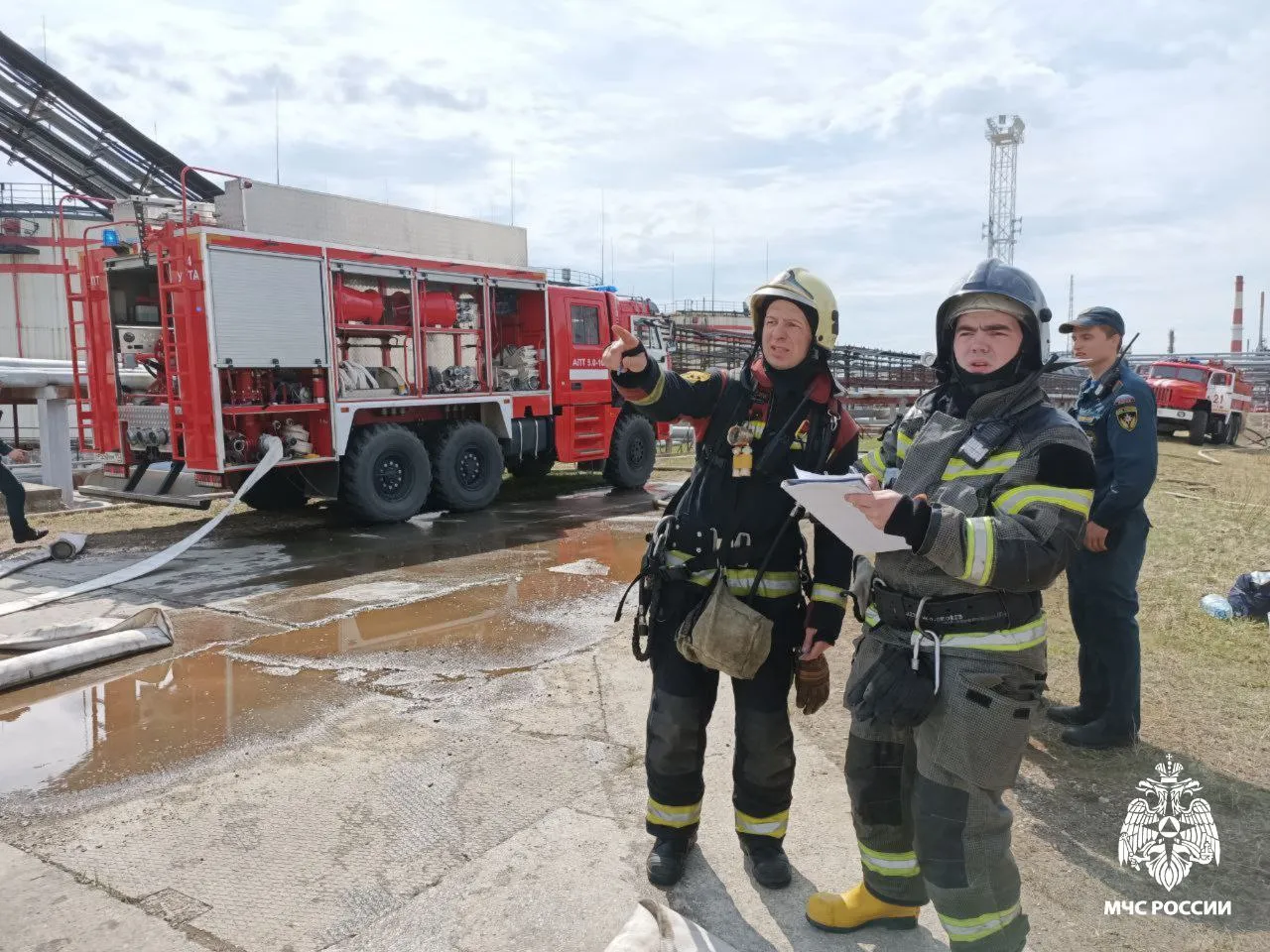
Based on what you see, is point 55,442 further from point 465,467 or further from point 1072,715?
point 1072,715

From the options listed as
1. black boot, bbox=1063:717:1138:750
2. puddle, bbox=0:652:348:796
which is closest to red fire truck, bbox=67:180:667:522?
puddle, bbox=0:652:348:796

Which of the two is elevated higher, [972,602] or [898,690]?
[972,602]

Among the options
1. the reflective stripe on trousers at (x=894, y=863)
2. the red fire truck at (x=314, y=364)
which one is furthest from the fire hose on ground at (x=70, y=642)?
the reflective stripe on trousers at (x=894, y=863)

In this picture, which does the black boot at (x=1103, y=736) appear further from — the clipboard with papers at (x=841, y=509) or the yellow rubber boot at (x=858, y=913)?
the clipboard with papers at (x=841, y=509)

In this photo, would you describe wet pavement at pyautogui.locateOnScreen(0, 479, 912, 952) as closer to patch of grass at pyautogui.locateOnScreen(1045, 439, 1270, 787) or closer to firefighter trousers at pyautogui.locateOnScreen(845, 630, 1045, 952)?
firefighter trousers at pyautogui.locateOnScreen(845, 630, 1045, 952)

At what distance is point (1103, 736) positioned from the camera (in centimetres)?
358

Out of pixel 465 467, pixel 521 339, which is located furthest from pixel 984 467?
pixel 521 339

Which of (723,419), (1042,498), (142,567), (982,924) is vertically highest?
(723,419)

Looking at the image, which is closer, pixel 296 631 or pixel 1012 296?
pixel 1012 296

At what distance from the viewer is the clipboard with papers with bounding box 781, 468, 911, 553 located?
1932mm

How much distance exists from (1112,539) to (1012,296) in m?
1.78

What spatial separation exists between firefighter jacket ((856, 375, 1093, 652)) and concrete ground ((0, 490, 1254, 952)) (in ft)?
3.42

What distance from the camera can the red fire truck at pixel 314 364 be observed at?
7551 millimetres

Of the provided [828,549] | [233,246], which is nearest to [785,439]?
[828,549]
